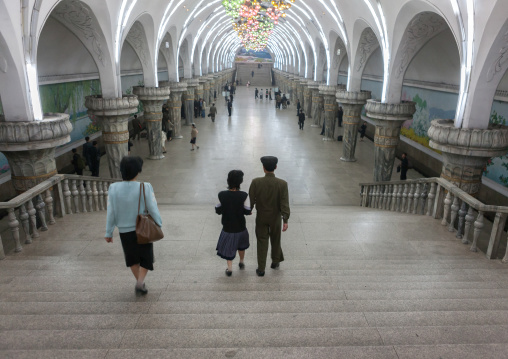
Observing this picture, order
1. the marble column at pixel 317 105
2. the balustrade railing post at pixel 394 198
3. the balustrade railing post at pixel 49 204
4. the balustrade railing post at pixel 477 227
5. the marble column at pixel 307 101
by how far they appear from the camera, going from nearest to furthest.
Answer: the balustrade railing post at pixel 477 227
the balustrade railing post at pixel 49 204
the balustrade railing post at pixel 394 198
the marble column at pixel 317 105
the marble column at pixel 307 101

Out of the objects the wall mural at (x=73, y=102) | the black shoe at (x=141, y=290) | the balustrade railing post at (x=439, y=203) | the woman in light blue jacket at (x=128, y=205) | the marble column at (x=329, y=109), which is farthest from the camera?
the marble column at (x=329, y=109)

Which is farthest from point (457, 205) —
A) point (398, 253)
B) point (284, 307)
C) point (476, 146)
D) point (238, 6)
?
point (238, 6)

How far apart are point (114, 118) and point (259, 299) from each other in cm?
795

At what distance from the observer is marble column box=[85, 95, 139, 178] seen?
30.5 ft

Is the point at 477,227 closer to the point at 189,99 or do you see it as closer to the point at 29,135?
the point at 29,135

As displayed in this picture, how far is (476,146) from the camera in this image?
6195mm

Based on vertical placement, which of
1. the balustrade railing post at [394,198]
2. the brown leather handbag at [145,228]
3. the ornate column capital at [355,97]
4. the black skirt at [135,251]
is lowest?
the balustrade railing post at [394,198]

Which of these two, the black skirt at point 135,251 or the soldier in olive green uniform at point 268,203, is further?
the soldier in olive green uniform at point 268,203

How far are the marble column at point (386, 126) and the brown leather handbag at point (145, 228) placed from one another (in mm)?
8214

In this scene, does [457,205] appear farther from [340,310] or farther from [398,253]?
[340,310]

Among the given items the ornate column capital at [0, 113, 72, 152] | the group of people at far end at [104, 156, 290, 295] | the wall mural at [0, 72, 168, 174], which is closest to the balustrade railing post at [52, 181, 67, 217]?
the ornate column capital at [0, 113, 72, 152]

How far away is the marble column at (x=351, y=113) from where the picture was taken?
12.6 meters

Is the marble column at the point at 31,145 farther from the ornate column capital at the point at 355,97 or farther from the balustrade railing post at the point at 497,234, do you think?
the ornate column capital at the point at 355,97

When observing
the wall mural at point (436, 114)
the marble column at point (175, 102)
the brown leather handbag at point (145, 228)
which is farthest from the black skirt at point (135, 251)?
the marble column at point (175, 102)
